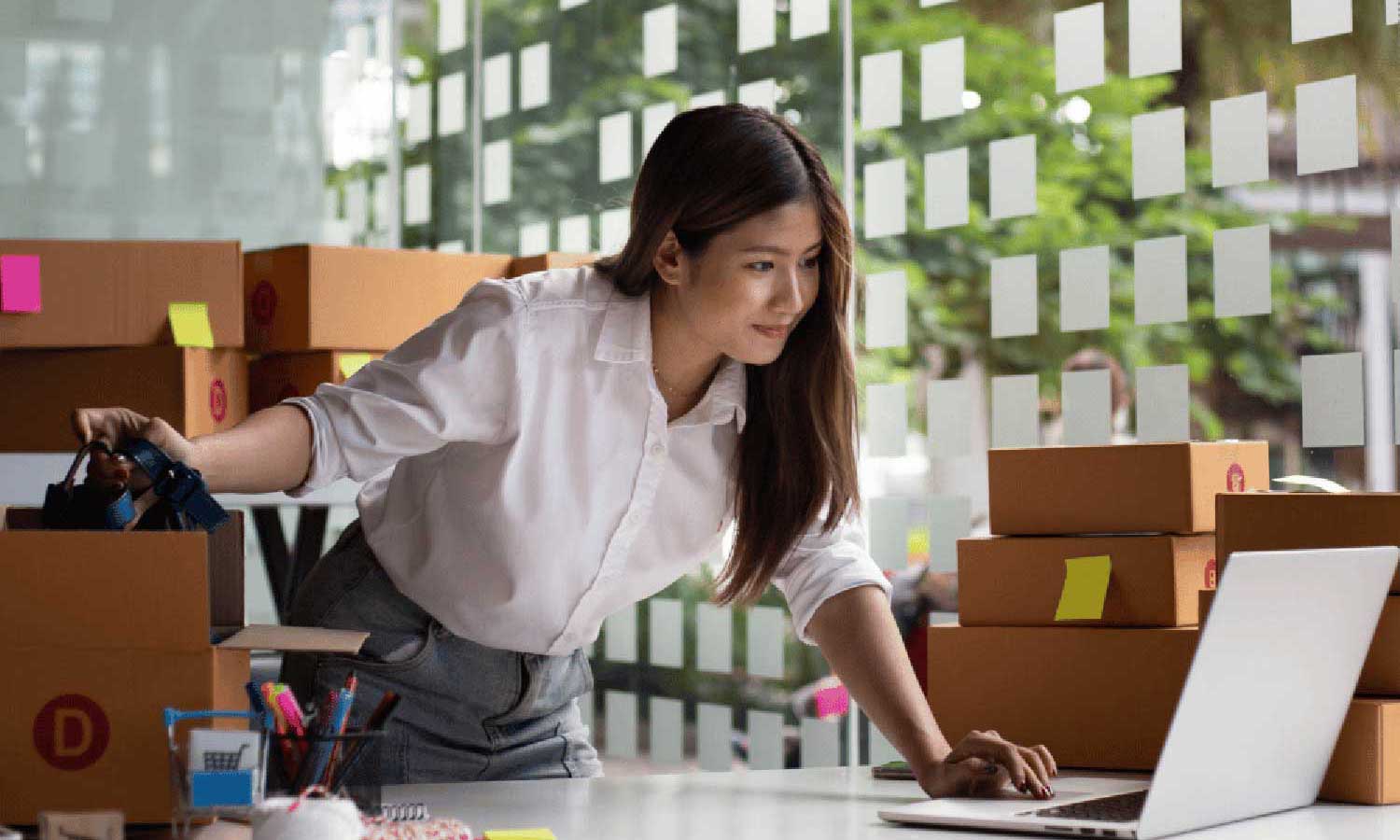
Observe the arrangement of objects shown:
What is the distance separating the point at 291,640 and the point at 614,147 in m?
2.30

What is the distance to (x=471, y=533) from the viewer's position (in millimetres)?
1655

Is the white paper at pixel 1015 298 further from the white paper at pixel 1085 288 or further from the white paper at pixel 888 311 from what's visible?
the white paper at pixel 888 311

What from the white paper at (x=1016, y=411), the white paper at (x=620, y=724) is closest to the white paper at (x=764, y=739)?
the white paper at (x=620, y=724)

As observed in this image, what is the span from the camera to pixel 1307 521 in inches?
62.1

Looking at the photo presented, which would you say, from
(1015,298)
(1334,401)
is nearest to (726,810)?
(1334,401)

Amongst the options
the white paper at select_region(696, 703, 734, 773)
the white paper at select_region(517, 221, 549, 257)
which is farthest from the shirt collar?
the white paper at select_region(517, 221, 549, 257)

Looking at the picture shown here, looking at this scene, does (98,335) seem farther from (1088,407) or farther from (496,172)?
(1088,407)

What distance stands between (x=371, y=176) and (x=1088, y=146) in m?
1.97

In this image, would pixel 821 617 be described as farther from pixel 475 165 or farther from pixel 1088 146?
pixel 475 165

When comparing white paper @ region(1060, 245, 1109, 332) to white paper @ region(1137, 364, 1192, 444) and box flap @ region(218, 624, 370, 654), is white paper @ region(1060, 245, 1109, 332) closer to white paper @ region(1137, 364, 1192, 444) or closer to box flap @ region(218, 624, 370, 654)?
white paper @ region(1137, 364, 1192, 444)

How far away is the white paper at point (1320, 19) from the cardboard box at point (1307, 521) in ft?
2.06

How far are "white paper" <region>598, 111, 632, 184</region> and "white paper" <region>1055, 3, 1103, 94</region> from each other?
1.24m

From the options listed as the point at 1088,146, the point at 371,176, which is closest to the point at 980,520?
the point at 1088,146

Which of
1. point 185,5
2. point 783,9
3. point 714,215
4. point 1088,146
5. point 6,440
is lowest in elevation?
point 6,440
